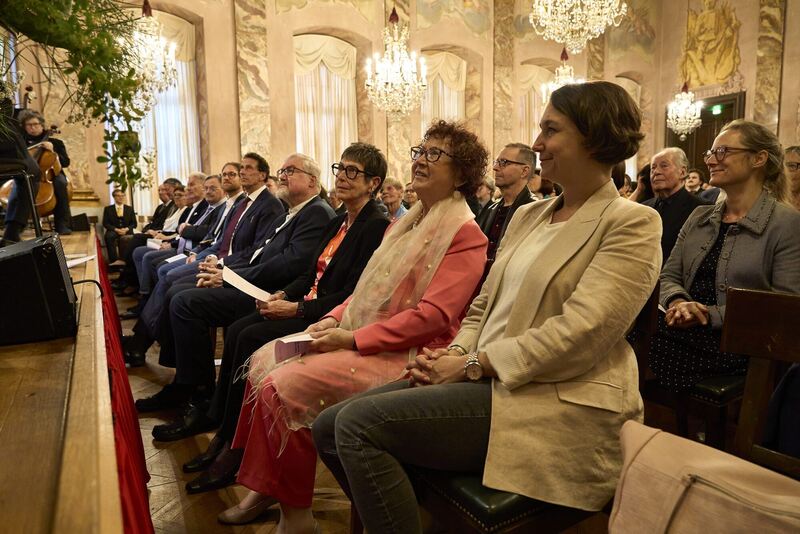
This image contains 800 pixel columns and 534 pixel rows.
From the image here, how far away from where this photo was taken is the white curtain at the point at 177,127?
9.21 meters

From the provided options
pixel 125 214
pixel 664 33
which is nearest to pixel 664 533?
pixel 125 214

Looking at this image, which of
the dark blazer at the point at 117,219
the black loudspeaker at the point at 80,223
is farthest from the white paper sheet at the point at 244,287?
the dark blazer at the point at 117,219

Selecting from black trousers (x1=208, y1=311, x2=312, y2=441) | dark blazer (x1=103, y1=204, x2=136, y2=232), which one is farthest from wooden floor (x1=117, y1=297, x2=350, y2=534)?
dark blazer (x1=103, y1=204, x2=136, y2=232)

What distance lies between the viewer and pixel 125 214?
28.5 ft

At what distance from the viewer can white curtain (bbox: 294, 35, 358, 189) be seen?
1030 cm

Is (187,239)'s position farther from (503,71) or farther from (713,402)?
(503,71)

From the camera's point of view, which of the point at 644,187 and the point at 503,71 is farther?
the point at 503,71

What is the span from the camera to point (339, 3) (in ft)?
32.5

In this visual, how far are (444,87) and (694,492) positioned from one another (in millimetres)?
11427

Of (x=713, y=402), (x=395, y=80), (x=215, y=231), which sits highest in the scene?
(x=395, y=80)

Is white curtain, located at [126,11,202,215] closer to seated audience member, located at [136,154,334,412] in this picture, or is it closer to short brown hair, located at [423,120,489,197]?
seated audience member, located at [136,154,334,412]

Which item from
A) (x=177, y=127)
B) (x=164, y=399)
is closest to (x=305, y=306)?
(x=164, y=399)

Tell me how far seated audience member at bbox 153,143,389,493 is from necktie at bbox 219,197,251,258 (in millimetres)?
1826

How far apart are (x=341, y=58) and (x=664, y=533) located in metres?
10.7
